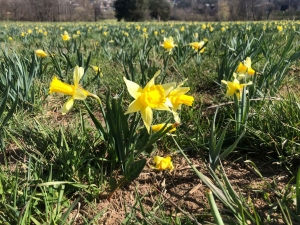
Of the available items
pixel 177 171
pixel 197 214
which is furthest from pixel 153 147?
pixel 197 214

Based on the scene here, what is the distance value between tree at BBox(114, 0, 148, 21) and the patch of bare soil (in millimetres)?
39838

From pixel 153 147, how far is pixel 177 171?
169 millimetres

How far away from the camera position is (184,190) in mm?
1241

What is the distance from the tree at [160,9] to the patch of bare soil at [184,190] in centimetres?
4153

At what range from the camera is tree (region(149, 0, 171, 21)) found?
134 ft

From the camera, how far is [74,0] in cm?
4622

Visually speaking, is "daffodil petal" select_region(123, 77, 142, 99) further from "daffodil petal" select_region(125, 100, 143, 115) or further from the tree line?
the tree line

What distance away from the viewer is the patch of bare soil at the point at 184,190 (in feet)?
3.58

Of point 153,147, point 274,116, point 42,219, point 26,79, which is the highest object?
point 26,79

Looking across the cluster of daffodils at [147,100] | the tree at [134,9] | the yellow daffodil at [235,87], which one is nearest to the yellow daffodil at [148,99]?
the cluster of daffodils at [147,100]

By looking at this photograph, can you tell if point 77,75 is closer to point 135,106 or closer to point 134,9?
point 135,106

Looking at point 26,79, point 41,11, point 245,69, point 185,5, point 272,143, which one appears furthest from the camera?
point 185,5

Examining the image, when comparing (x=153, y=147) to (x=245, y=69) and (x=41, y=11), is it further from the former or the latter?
(x=41, y=11)

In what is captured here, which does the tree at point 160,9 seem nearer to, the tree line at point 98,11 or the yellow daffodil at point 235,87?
the tree line at point 98,11
